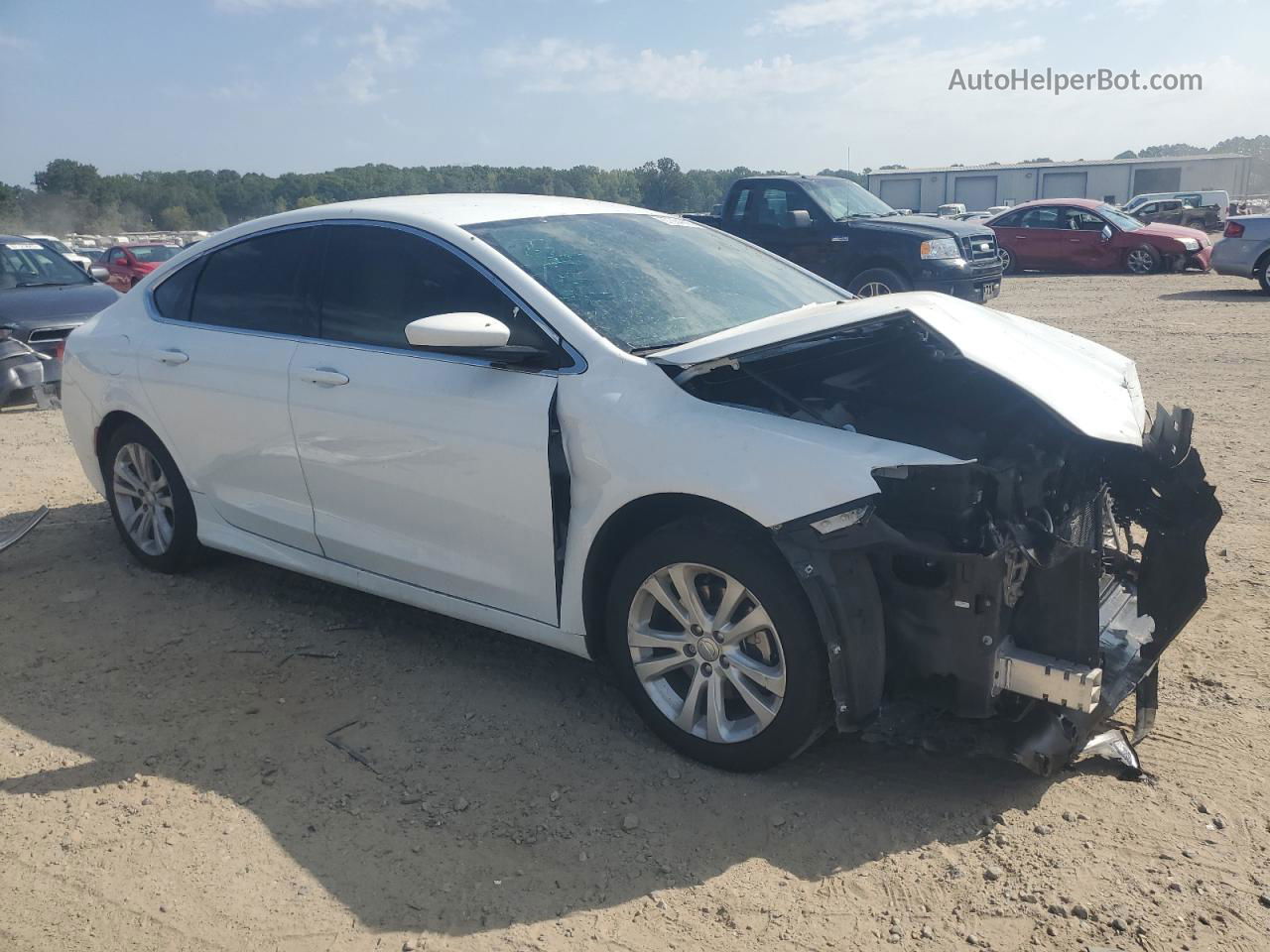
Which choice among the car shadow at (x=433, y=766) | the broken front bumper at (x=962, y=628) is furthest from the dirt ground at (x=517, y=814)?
the broken front bumper at (x=962, y=628)

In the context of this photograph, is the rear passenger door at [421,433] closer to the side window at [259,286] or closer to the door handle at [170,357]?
the side window at [259,286]

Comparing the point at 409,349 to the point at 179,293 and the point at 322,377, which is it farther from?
the point at 179,293

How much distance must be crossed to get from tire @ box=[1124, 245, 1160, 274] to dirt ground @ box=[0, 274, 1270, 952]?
1861 centimetres

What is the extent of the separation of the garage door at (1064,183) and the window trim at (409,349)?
184ft

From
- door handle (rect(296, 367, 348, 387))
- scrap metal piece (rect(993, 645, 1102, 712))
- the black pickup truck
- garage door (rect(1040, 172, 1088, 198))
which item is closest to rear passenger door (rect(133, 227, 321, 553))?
door handle (rect(296, 367, 348, 387))

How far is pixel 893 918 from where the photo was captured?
2709 millimetres

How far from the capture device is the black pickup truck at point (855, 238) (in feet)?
42.5

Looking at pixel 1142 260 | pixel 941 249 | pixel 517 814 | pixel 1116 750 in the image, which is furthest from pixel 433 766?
pixel 1142 260

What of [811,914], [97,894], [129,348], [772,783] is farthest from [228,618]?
[811,914]

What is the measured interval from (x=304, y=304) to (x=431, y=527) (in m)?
1.19

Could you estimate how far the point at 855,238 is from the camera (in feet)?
43.2

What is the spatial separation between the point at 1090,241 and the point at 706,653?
21.2 metres

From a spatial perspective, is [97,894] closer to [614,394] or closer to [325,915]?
[325,915]

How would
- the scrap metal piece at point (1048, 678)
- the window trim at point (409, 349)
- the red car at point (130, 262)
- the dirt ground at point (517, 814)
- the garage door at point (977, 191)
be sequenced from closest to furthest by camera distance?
the dirt ground at point (517, 814)
the scrap metal piece at point (1048, 678)
the window trim at point (409, 349)
the red car at point (130, 262)
the garage door at point (977, 191)
